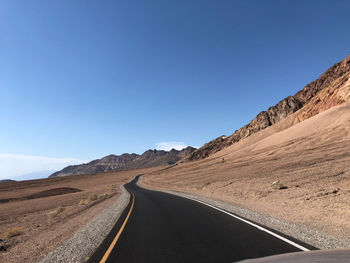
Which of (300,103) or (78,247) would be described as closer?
(78,247)

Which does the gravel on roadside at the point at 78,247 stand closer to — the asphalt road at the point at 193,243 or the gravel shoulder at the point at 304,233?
the asphalt road at the point at 193,243

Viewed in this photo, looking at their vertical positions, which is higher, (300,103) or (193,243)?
(300,103)

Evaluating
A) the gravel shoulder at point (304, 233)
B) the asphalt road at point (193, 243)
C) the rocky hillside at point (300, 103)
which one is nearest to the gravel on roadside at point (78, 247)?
the asphalt road at point (193, 243)

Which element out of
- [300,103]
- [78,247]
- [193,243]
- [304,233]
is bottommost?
[304,233]

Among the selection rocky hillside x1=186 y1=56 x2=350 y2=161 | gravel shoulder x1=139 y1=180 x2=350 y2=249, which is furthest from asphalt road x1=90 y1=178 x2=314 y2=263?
rocky hillside x1=186 y1=56 x2=350 y2=161

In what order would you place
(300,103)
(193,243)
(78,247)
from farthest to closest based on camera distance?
(300,103) < (78,247) < (193,243)

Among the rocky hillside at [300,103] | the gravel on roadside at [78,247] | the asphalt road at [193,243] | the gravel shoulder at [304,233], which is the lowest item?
the gravel shoulder at [304,233]

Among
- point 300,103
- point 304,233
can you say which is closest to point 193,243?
point 304,233

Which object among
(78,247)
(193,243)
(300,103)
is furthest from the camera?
(300,103)

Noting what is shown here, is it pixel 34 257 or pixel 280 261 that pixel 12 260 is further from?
pixel 280 261

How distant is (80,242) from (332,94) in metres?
76.4

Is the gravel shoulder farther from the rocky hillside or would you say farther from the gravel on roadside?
the rocky hillside

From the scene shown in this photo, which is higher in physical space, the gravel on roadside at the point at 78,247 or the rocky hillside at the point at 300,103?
the rocky hillside at the point at 300,103

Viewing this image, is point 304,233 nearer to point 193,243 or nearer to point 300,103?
point 193,243
